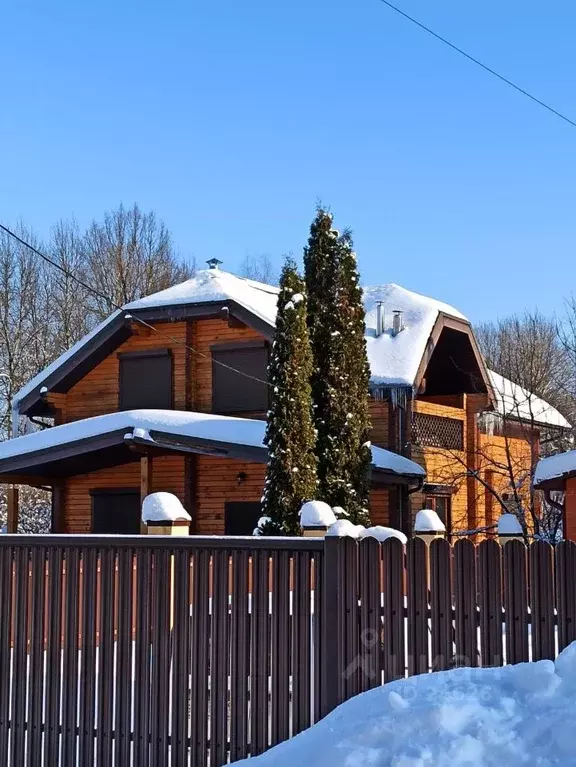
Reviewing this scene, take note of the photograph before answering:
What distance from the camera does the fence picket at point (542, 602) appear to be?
5.40m

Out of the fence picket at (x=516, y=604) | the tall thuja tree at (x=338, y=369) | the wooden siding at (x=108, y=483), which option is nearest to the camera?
the fence picket at (x=516, y=604)

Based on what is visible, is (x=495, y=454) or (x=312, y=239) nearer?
(x=312, y=239)

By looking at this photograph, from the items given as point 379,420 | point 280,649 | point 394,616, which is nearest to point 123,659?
point 280,649

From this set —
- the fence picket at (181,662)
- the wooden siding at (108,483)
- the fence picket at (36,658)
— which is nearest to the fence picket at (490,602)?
the fence picket at (181,662)

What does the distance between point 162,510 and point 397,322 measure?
14.4 m

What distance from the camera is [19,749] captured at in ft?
22.0

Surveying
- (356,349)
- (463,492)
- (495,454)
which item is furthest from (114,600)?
(495,454)

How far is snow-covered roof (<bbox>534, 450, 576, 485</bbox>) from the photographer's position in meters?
11.9

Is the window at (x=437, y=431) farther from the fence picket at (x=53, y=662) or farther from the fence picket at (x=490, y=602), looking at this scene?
the fence picket at (x=490, y=602)

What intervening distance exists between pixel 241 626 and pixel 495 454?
18.4m

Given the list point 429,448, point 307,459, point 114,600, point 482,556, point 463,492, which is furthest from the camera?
point 463,492

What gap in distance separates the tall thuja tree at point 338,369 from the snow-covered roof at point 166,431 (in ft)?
3.48

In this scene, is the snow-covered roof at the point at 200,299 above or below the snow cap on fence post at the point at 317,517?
above

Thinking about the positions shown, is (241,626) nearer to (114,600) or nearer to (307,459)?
(114,600)
